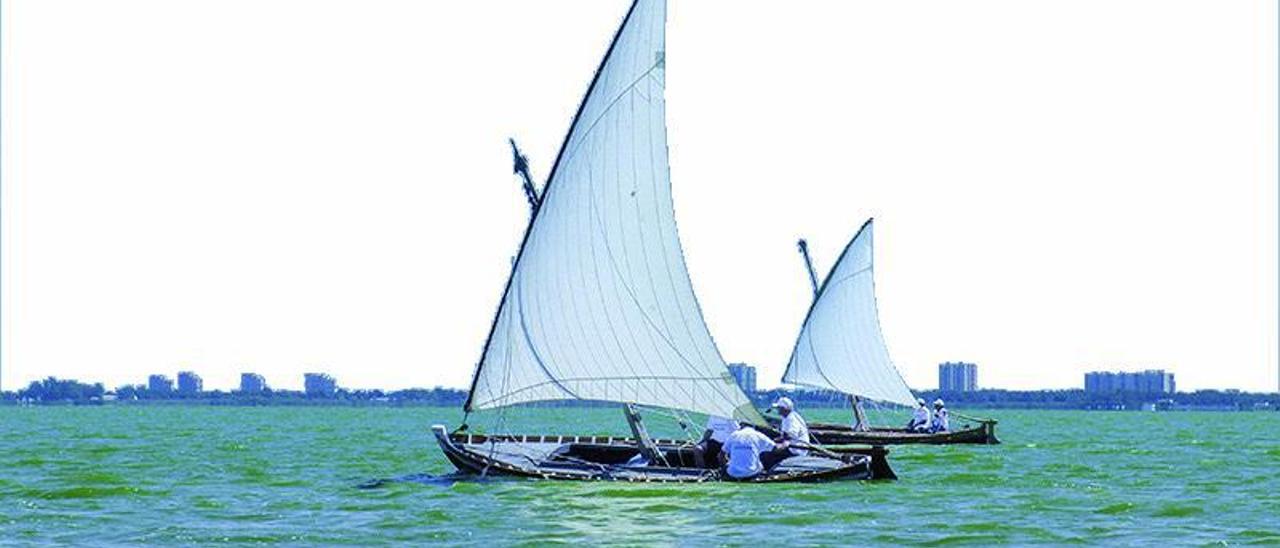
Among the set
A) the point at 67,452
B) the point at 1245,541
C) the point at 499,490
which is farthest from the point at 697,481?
the point at 67,452

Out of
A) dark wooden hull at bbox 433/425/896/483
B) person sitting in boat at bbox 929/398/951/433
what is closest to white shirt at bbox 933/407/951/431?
person sitting in boat at bbox 929/398/951/433

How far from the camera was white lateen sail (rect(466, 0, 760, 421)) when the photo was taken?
134ft

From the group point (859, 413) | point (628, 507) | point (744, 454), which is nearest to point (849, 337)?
point (859, 413)

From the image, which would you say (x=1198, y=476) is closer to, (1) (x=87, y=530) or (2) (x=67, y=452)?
(1) (x=87, y=530)

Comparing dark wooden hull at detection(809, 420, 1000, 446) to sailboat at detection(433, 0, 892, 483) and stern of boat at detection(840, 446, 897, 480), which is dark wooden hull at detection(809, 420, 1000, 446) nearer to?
stern of boat at detection(840, 446, 897, 480)

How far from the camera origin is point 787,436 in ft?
142

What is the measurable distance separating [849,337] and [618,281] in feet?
129

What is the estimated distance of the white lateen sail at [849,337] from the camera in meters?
78.8

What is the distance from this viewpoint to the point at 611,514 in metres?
36.5

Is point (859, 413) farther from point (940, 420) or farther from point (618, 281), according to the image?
point (618, 281)

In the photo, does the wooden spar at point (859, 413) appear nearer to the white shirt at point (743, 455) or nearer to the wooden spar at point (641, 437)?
the wooden spar at point (641, 437)

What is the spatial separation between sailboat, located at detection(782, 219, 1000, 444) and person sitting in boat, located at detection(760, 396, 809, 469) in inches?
1338

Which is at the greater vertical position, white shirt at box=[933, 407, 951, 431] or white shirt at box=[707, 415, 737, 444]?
white shirt at box=[707, 415, 737, 444]

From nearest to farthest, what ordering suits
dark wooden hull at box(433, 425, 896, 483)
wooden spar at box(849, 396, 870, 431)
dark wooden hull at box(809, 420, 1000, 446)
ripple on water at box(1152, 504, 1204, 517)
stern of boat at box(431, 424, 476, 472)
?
ripple on water at box(1152, 504, 1204, 517), dark wooden hull at box(433, 425, 896, 483), stern of boat at box(431, 424, 476, 472), dark wooden hull at box(809, 420, 1000, 446), wooden spar at box(849, 396, 870, 431)
